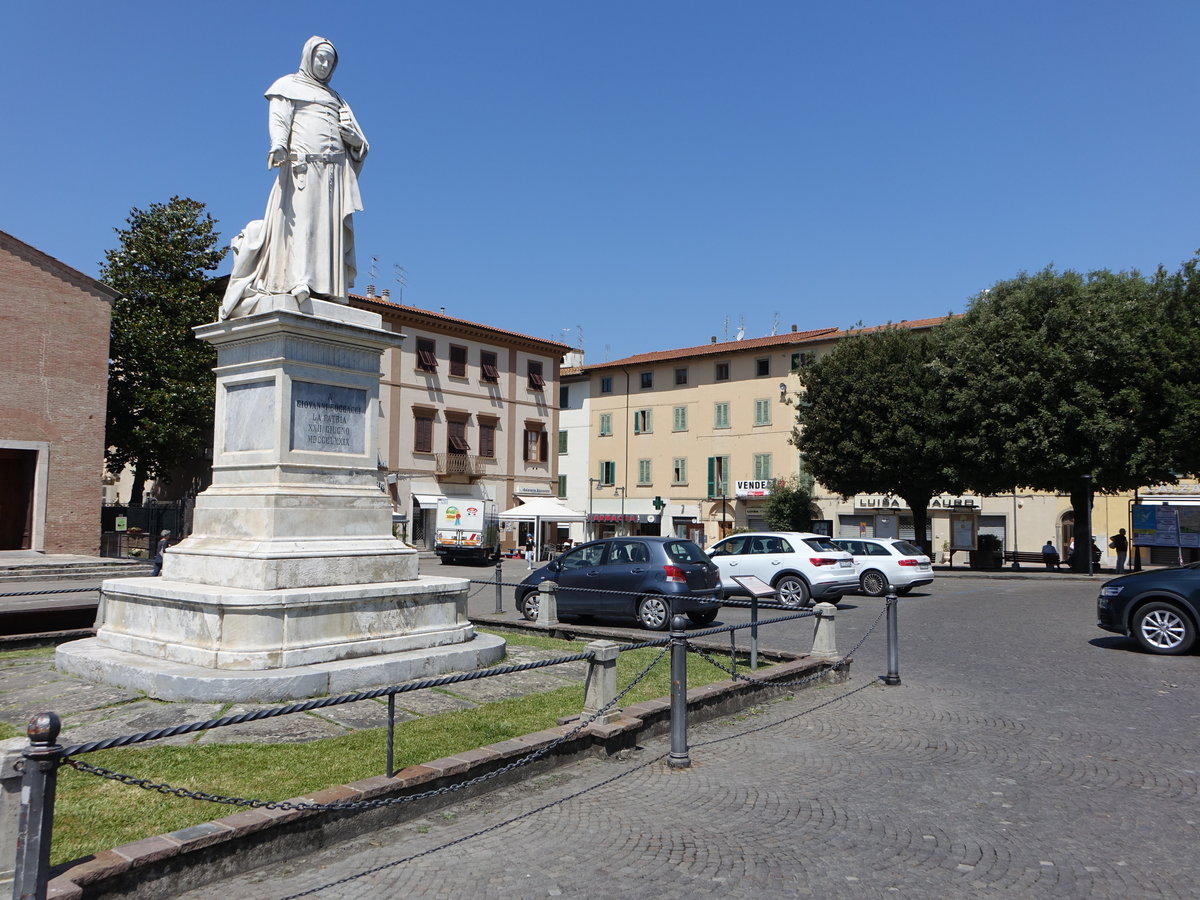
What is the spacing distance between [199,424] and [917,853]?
38046 mm

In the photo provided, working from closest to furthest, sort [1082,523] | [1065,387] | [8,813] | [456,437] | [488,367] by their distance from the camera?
[8,813]
[1065,387]
[1082,523]
[456,437]
[488,367]

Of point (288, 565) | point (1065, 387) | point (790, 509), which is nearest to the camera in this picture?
point (288, 565)

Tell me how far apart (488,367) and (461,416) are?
10.5ft

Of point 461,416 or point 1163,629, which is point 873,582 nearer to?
point 1163,629

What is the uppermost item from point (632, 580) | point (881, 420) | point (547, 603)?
point (881, 420)

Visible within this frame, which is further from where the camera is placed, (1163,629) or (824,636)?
(1163,629)

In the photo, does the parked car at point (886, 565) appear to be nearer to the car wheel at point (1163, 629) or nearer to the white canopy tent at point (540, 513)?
the car wheel at point (1163, 629)

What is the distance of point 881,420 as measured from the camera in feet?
112

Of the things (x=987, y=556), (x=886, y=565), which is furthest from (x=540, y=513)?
(x=886, y=565)

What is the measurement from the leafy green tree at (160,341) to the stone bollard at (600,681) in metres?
33.6

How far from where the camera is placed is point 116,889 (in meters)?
3.82

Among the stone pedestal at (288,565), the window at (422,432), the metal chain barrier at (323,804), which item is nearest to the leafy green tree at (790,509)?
the window at (422,432)

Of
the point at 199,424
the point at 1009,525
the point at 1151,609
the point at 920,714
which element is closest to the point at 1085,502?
the point at 1009,525

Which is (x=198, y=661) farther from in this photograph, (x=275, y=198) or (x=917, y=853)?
(x=917, y=853)
